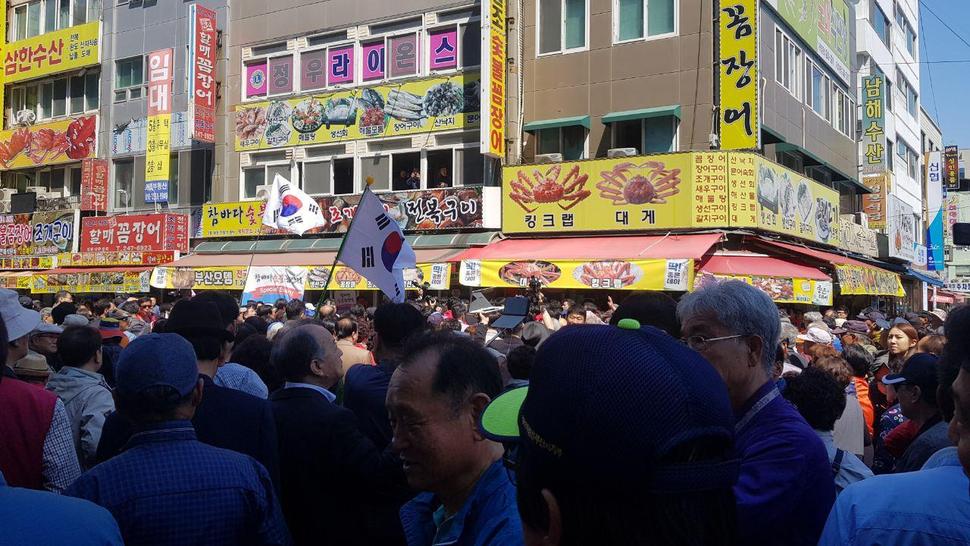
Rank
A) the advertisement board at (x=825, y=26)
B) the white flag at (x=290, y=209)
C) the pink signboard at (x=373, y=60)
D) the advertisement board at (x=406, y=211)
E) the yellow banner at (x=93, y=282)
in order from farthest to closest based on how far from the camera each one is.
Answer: the yellow banner at (x=93, y=282)
the pink signboard at (x=373, y=60)
the advertisement board at (x=825, y=26)
the advertisement board at (x=406, y=211)
the white flag at (x=290, y=209)

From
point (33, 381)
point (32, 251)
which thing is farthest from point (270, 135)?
point (33, 381)

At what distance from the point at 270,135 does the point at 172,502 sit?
21729 millimetres

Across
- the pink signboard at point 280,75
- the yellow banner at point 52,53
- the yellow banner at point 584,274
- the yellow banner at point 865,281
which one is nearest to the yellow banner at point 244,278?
the yellow banner at point 584,274

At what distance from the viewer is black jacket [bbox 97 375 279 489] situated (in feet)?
11.9

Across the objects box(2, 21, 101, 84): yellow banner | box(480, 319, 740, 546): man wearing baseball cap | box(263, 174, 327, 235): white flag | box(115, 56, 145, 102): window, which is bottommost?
box(480, 319, 740, 546): man wearing baseball cap

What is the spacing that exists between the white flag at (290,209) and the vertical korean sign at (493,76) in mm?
4321

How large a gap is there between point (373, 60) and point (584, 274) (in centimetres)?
918

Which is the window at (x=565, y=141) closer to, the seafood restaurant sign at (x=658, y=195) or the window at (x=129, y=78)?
the seafood restaurant sign at (x=658, y=195)

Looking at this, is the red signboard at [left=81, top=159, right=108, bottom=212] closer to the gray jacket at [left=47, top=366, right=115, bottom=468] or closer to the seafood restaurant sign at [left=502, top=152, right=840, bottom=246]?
the seafood restaurant sign at [left=502, top=152, right=840, bottom=246]

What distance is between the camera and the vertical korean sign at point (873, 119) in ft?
90.3

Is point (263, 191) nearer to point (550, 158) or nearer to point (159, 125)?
point (159, 125)

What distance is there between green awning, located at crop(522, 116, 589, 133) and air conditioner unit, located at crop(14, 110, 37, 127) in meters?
19.2

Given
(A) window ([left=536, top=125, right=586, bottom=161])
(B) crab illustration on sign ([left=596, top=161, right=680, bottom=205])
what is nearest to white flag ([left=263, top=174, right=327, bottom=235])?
(A) window ([left=536, top=125, right=586, bottom=161])

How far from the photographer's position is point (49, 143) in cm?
2806
